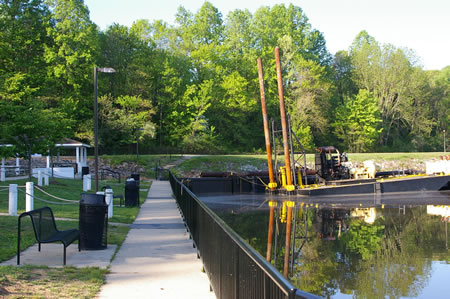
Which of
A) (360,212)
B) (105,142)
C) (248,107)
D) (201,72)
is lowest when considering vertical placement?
(360,212)

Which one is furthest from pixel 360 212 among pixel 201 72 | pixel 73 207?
pixel 201 72

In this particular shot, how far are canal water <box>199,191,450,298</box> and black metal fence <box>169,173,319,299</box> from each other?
192 cm

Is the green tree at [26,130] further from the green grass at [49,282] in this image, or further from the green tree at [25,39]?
the green tree at [25,39]

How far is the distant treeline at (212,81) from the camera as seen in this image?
60.3m

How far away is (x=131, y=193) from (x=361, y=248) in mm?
10852

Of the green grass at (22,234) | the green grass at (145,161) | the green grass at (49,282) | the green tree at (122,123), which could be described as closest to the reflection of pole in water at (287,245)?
the green grass at (49,282)

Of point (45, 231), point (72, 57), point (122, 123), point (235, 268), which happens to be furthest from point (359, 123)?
point (235, 268)

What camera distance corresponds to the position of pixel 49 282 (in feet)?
24.5

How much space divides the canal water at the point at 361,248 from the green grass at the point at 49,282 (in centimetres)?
328

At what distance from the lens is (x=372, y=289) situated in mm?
8297

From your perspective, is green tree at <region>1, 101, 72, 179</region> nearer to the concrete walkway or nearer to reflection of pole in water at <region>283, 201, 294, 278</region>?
reflection of pole in water at <region>283, 201, 294, 278</region>

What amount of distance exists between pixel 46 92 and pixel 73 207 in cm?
4437

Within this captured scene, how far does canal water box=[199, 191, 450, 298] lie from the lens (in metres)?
8.55

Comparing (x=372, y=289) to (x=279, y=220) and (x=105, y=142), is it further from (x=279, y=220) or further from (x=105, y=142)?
(x=105, y=142)
